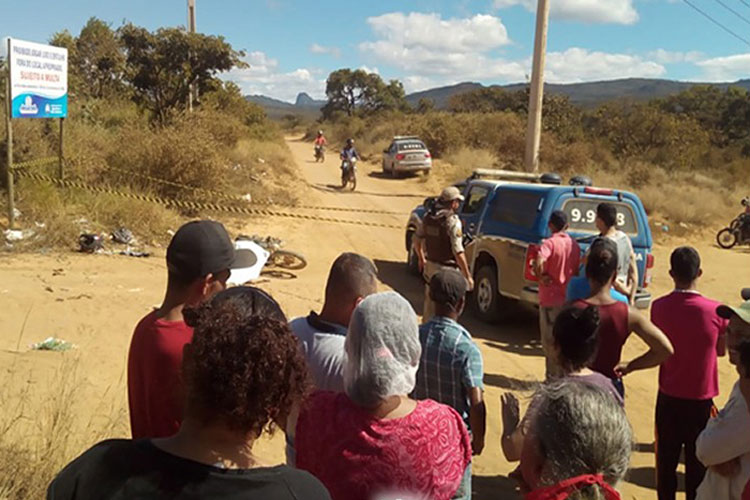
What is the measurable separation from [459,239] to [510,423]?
14.3 feet

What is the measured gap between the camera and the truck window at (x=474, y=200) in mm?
9391

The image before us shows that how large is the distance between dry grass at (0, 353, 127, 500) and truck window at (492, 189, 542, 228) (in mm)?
5161

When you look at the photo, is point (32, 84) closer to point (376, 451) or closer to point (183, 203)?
point (183, 203)

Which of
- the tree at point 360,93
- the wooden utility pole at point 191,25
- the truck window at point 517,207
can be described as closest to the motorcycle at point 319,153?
the wooden utility pole at point 191,25

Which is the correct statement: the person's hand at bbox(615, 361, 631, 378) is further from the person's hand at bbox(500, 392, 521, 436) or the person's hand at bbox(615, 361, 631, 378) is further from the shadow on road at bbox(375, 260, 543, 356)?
the shadow on road at bbox(375, 260, 543, 356)

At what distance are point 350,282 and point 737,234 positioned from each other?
16.3 metres

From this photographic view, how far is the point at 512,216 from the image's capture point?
27.8 feet

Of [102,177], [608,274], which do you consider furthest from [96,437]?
[102,177]

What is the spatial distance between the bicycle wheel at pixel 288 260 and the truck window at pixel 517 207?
12.9 ft

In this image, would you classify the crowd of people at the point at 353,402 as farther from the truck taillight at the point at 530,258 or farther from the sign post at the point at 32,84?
the sign post at the point at 32,84

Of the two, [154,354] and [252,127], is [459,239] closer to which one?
[154,354]

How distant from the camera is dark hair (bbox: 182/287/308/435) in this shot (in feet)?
5.40

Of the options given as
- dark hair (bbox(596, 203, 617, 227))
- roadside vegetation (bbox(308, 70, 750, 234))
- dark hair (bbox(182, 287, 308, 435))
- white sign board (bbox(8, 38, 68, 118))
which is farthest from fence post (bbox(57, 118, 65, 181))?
roadside vegetation (bbox(308, 70, 750, 234))

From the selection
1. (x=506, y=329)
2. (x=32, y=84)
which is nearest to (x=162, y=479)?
(x=506, y=329)
